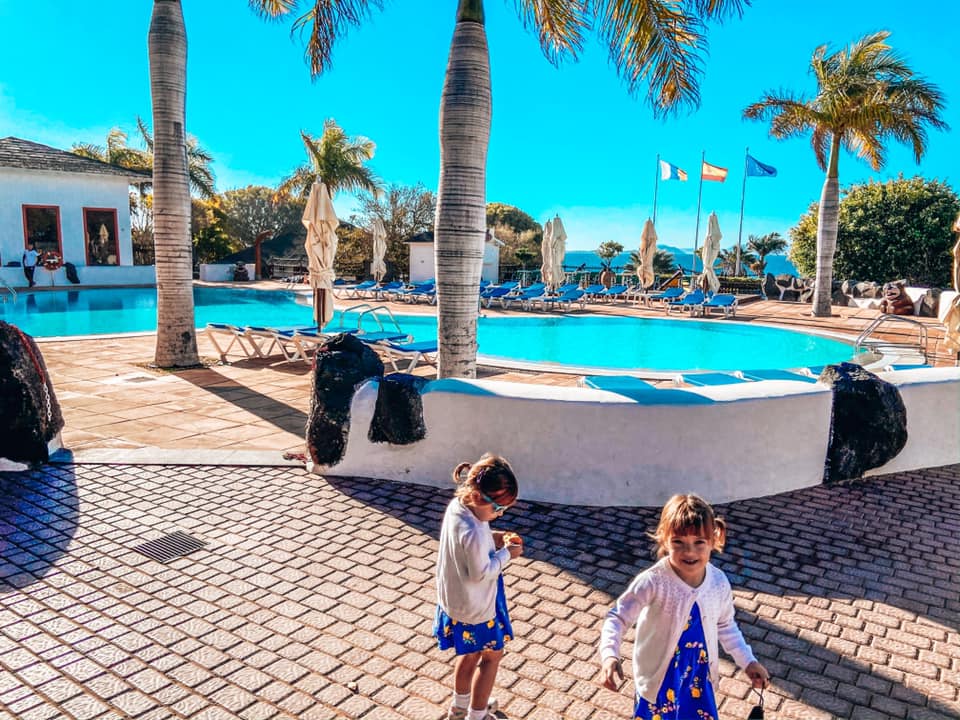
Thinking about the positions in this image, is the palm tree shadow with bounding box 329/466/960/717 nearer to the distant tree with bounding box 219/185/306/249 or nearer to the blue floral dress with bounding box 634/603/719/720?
the blue floral dress with bounding box 634/603/719/720

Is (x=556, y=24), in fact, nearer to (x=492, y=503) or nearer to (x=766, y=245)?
(x=492, y=503)

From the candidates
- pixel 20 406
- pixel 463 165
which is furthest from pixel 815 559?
pixel 20 406

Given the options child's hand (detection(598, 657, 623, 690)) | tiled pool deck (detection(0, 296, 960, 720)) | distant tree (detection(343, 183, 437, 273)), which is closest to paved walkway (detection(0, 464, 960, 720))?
tiled pool deck (detection(0, 296, 960, 720))

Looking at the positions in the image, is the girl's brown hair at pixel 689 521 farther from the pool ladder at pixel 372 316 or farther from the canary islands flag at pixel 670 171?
the canary islands flag at pixel 670 171

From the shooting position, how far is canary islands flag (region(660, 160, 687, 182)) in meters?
33.4

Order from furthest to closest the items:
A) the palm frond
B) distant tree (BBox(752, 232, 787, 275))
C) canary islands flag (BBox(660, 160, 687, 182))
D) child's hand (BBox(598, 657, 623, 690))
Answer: distant tree (BBox(752, 232, 787, 275))
canary islands flag (BBox(660, 160, 687, 182))
the palm frond
child's hand (BBox(598, 657, 623, 690))

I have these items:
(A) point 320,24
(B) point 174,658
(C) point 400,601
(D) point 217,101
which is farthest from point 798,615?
(D) point 217,101

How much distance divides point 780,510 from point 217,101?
3617 centimetres

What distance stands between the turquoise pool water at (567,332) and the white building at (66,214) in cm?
385

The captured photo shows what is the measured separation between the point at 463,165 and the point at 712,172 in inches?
1208

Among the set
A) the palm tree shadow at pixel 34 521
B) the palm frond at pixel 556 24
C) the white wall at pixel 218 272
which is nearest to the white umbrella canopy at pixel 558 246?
the palm frond at pixel 556 24

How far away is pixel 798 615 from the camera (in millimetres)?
3373

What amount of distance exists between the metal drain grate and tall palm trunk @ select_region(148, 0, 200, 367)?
5939 mm

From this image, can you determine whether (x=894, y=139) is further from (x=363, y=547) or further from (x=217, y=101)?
(x=217, y=101)
